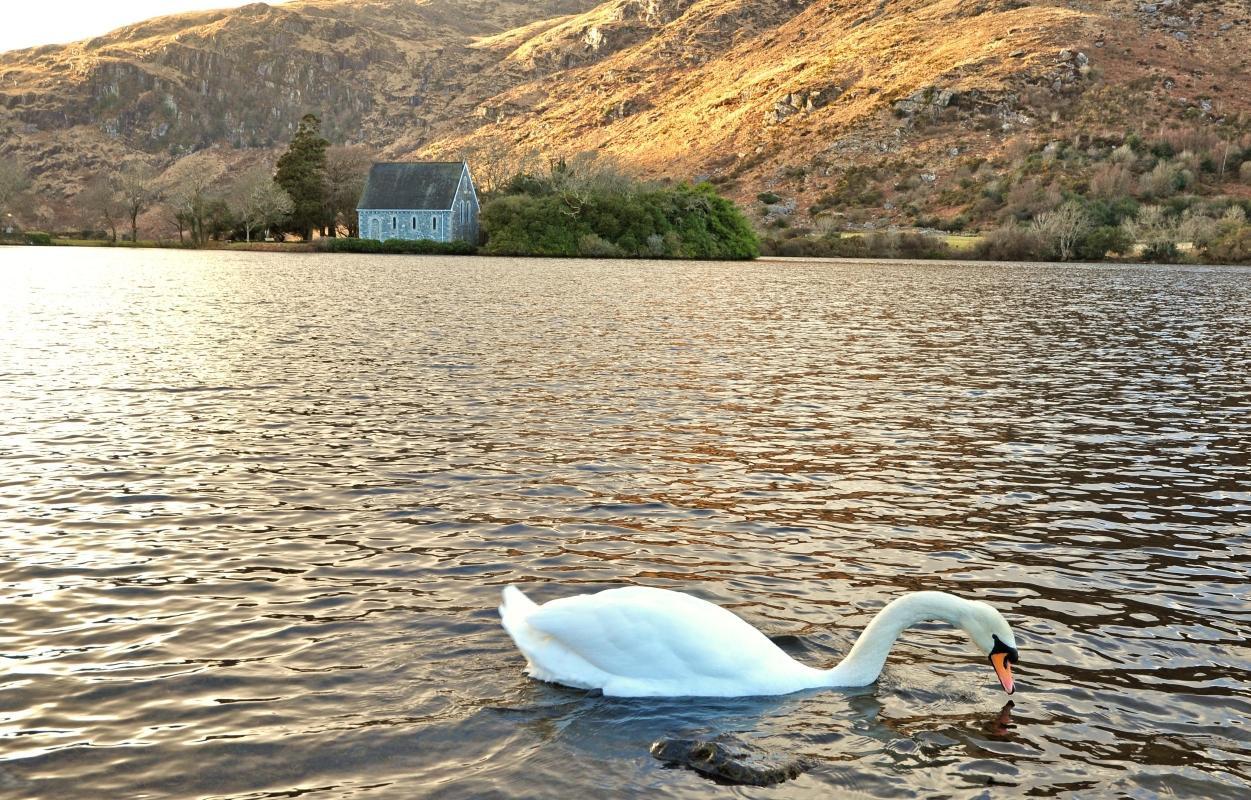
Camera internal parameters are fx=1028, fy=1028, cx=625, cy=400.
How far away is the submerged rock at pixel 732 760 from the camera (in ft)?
20.1

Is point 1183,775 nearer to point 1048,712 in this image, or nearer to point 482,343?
point 1048,712

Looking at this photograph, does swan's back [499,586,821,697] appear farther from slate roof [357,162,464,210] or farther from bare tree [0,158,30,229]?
bare tree [0,158,30,229]

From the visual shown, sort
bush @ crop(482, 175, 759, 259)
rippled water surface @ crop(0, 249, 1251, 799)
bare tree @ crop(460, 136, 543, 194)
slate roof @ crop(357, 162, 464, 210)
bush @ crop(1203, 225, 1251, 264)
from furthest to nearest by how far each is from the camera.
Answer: bare tree @ crop(460, 136, 543, 194) < slate roof @ crop(357, 162, 464, 210) < bush @ crop(482, 175, 759, 259) < bush @ crop(1203, 225, 1251, 264) < rippled water surface @ crop(0, 249, 1251, 799)

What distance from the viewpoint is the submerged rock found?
6.14 m

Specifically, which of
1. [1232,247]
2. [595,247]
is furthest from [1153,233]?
[595,247]

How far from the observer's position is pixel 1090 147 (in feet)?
447

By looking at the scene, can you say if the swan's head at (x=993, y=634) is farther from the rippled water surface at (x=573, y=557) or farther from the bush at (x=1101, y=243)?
the bush at (x=1101, y=243)

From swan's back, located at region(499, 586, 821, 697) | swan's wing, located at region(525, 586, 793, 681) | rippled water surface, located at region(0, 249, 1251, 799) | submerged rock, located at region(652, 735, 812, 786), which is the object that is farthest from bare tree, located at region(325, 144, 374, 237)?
submerged rock, located at region(652, 735, 812, 786)

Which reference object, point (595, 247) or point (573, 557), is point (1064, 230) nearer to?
point (595, 247)

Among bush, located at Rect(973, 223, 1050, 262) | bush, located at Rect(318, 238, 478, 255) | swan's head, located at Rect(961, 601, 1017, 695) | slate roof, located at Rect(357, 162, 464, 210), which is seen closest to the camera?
swan's head, located at Rect(961, 601, 1017, 695)

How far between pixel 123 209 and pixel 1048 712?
463 feet

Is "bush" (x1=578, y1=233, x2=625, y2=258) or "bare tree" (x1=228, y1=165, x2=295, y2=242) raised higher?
"bare tree" (x1=228, y1=165, x2=295, y2=242)

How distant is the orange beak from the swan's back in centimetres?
125

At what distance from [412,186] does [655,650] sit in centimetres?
11333
